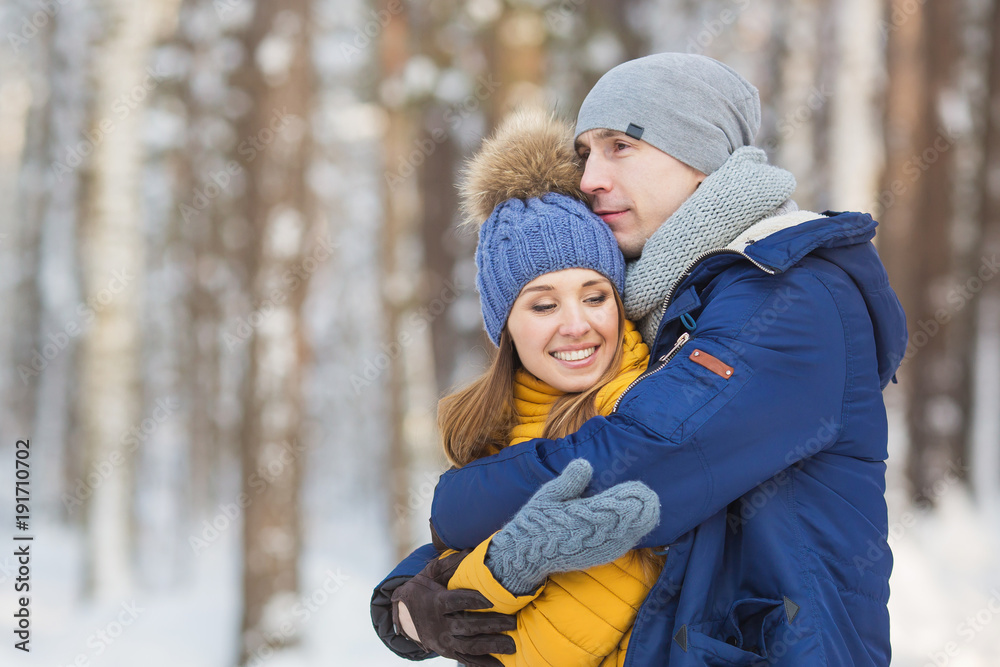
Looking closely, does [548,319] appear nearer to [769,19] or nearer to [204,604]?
[769,19]

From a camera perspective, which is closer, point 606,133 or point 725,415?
point 725,415

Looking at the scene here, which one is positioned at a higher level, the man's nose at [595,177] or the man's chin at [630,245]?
the man's nose at [595,177]

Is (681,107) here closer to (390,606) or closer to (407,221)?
(390,606)

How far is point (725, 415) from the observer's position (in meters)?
1.54

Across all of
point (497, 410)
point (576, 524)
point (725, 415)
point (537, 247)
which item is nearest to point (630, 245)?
point (537, 247)

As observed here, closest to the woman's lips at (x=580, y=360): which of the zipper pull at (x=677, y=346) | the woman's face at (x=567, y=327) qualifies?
the woman's face at (x=567, y=327)

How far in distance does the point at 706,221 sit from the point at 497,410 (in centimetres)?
70

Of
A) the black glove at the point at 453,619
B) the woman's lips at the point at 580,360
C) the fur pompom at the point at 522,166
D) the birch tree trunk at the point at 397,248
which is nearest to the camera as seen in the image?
the black glove at the point at 453,619

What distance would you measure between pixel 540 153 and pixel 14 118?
12916mm

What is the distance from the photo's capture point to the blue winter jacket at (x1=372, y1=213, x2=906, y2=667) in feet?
5.09

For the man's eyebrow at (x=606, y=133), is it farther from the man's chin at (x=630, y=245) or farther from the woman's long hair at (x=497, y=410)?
the woman's long hair at (x=497, y=410)

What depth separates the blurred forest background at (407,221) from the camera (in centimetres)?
636

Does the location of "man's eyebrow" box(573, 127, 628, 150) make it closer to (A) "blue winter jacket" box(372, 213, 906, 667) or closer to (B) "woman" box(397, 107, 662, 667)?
(B) "woman" box(397, 107, 662, 667)

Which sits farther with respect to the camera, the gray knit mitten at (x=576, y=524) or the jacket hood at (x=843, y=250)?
the jacket hood at (x=843, y=250)
